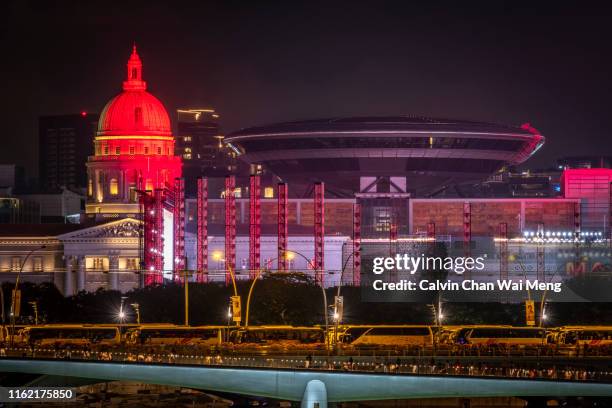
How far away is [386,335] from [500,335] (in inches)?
338

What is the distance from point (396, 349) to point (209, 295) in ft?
136

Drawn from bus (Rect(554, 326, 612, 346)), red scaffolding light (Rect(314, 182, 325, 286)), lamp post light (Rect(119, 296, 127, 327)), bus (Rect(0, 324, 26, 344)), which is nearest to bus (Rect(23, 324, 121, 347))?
bus (Rect(0, 324, 26, 344))

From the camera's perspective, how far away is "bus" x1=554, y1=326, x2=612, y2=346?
139 meters

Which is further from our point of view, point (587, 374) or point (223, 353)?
point (223, 353)

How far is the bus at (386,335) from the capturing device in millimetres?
140750

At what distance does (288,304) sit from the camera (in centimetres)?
16200

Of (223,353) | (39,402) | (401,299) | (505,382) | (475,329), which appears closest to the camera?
(505,382)

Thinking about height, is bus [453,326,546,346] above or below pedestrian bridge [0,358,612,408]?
above

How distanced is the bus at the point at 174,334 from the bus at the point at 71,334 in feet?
4.97

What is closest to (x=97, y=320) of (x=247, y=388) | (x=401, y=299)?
(x=401, y=299)

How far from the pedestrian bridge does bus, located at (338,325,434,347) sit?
99.1 feet

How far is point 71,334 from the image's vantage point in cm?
14400

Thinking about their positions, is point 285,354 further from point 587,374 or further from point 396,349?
point 587,374

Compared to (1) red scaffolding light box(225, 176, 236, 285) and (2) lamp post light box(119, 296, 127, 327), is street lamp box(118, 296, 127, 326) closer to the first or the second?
(2) lamp post light box(119, 296, 127, 327)
